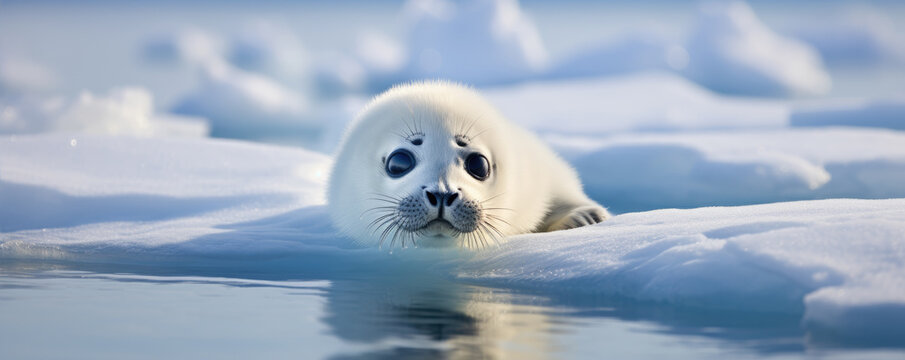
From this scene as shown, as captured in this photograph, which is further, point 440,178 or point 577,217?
point 577,217

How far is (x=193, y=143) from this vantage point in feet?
20.9

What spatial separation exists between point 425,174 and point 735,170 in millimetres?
3318

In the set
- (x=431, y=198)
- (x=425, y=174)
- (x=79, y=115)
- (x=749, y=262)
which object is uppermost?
(x=79, y=115)

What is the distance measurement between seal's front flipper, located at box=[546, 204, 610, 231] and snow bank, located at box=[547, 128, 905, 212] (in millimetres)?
2173

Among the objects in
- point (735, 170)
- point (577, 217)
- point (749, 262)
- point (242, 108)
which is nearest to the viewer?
point (749, 262)

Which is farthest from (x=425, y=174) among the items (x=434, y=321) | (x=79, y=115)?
(x=79, y=115)

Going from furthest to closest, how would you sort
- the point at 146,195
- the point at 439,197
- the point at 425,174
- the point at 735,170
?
the point at 735,170 → the point at 146,195 → the point at 425,174 → the point at 439,197

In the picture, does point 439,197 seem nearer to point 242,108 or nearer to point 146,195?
point 146,195

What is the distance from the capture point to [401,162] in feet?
13.1

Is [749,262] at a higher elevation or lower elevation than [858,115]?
lower

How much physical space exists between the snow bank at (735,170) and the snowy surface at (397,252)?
220cm

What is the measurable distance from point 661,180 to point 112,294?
4.57 m

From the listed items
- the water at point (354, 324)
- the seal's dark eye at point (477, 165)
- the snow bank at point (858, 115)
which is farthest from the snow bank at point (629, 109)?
the water at point (354, 324)

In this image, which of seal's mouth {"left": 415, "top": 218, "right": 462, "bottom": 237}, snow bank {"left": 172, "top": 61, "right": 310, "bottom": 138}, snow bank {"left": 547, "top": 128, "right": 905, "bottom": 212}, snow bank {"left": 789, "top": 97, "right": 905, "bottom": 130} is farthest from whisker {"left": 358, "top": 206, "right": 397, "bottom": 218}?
snow bank {"left": 172, "top": 61, "right": 310, "bottom": 138}
